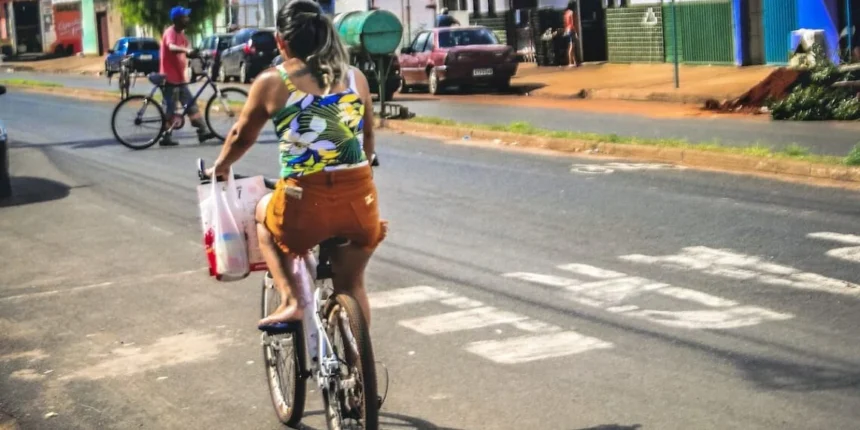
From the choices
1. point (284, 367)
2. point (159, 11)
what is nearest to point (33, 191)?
point (284, 367)

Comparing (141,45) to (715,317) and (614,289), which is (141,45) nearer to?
(614,289)

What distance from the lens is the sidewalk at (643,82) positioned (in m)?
25.5

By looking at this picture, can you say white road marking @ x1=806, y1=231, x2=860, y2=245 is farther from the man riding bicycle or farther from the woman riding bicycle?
the man riding bicycle

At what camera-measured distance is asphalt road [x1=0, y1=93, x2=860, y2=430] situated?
624 centimetres

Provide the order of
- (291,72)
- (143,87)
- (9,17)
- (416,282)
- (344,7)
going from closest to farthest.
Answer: (291,72) → (416,282) → (143,87) → (344,7) → (9,17)

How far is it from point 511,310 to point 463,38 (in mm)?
25195

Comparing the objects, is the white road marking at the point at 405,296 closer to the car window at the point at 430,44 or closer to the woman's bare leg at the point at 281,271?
the woman's bare leg at the point at 281,271

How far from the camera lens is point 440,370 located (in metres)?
6.82

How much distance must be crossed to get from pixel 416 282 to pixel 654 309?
1.77 metres

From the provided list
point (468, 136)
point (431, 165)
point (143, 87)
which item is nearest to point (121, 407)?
point (431, 165)

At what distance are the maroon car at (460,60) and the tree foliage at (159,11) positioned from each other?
77.8 ft

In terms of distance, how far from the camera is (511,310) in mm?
8039

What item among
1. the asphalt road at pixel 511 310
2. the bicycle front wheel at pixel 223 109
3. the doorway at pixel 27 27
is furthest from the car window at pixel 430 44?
the doorway at pixel 27 27

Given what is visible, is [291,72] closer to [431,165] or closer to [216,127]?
[431,165]
